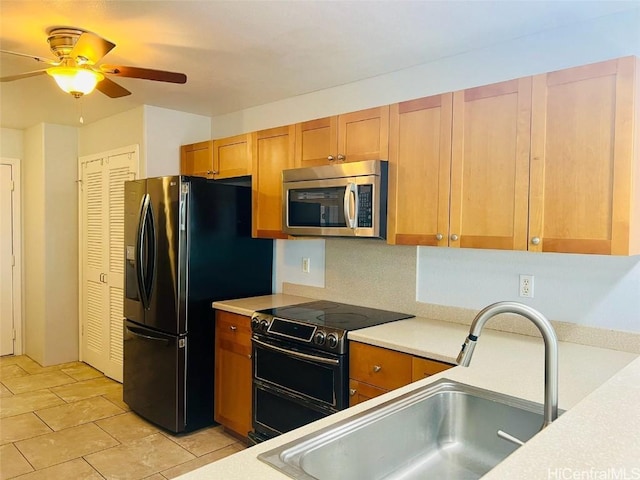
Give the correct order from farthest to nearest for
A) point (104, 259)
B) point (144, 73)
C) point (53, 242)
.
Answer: point (53, 242), point (104, 259), point (144, 73)

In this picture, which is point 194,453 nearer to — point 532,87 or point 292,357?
point 292,357

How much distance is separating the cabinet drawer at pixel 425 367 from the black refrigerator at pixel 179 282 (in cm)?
168

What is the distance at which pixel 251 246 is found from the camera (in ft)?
11.8

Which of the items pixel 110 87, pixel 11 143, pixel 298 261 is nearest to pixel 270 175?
pixel 298 261

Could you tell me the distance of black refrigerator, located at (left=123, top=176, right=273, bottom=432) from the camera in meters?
3.19

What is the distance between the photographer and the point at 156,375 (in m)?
3.33

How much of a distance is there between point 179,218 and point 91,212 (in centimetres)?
206

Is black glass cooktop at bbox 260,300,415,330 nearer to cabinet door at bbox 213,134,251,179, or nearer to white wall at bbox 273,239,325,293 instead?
white wall at bbox 273,239,325,293

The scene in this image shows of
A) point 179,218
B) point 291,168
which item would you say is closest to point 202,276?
point 179,218

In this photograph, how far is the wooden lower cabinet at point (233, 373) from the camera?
310cm

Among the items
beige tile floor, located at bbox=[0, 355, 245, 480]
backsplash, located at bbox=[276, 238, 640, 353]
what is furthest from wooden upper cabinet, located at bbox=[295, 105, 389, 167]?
beige tile floor, located at bbox=[0, 355, 245, 480]

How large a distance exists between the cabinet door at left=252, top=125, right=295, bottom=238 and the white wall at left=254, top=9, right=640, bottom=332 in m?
0.44

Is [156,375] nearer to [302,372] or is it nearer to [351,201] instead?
[302,372]

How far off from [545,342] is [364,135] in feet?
6.01
